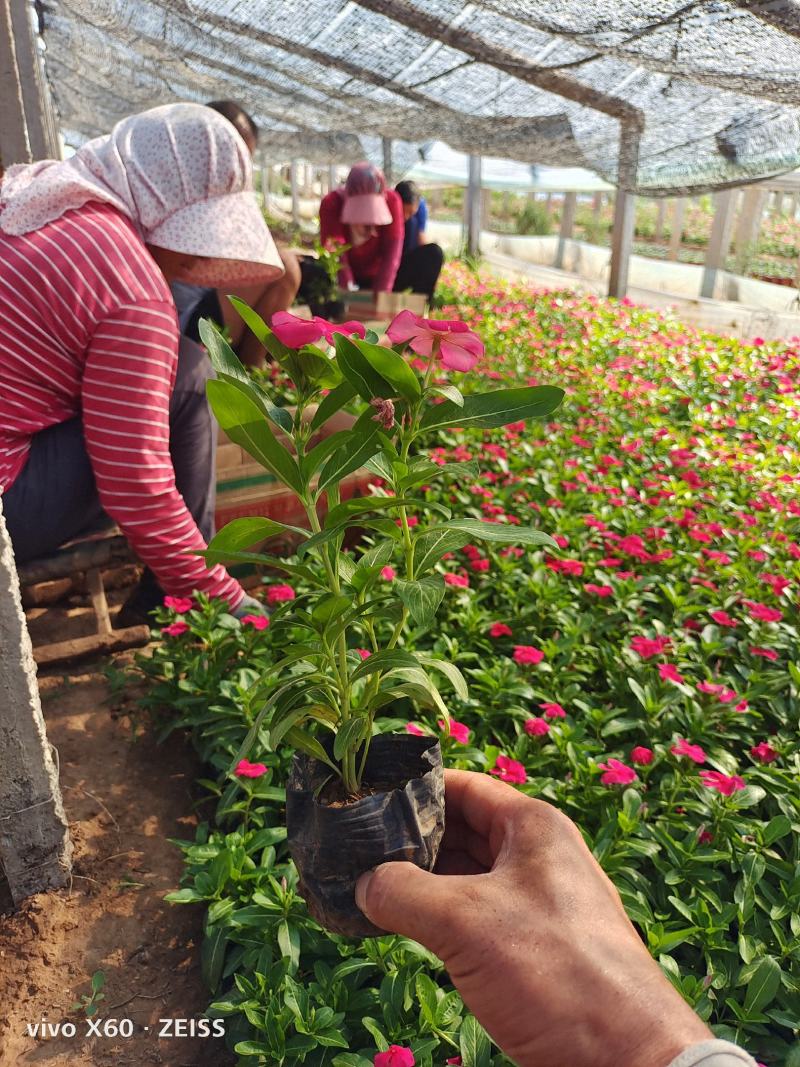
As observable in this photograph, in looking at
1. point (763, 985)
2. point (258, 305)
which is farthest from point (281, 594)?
point (258, 305)

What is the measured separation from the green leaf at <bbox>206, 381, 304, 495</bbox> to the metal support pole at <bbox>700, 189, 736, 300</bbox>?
9897 mm

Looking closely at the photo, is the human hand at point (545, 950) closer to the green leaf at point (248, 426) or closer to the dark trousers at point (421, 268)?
the green leaf at point (248, 426)

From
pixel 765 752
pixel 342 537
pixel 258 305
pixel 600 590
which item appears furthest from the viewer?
pixel 258 305

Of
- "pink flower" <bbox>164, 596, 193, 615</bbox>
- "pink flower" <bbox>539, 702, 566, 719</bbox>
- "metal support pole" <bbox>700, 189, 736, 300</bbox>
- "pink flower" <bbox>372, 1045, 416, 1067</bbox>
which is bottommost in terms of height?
"metal support pole" <bbox>700, 189, 736, 300</bbox>

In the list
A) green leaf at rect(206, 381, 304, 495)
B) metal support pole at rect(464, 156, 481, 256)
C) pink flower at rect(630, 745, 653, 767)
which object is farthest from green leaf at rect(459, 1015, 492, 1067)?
metal support pole at rect(464, 156, 481, 256)

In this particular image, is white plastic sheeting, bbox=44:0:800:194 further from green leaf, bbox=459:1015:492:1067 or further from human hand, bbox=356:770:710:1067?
green leaf, bbox=459:1015:492:1067

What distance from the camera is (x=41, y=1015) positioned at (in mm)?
1350

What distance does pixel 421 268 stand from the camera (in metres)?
6.61

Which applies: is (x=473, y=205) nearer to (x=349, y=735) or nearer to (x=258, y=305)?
(x=258, y=305)

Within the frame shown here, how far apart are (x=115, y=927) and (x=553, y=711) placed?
101 cm

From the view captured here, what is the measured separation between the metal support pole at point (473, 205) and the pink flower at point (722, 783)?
9114 mm

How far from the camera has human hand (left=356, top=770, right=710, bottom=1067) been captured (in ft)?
2.54

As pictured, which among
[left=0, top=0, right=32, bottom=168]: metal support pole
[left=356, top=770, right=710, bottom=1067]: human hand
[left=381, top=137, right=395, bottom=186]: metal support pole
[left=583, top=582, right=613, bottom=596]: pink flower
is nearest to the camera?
[left=356, top=770, right=710, bottom=1067]: human hand

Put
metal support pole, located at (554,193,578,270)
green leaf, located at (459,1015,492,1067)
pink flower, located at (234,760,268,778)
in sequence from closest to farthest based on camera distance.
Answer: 1. green leaf, located at (459,1015,492,1067)
2. pink flower, located at (234,760,268,778)
3. metal support pole, located at (554,193,578,270)
